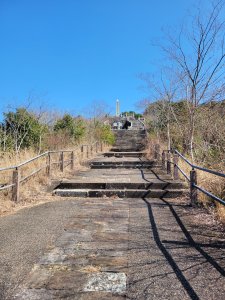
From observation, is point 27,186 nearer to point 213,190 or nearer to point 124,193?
point 124,193

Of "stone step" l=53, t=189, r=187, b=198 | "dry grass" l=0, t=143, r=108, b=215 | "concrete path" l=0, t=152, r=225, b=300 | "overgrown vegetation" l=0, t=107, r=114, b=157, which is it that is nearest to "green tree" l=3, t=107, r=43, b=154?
"overgrown vegetation" l=0, t=107, r=114, b=157

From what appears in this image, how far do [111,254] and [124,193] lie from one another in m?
3.80

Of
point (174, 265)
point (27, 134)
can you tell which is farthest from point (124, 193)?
point (27, 134)

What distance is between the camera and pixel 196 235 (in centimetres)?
448

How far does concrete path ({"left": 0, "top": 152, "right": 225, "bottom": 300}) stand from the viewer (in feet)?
9.43

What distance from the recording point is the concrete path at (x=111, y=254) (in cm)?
287

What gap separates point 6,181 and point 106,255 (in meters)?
4.88

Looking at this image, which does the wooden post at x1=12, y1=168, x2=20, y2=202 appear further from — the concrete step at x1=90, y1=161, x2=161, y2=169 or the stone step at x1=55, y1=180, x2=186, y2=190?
the concrete step at x1=90, y1=161, x2=161, y2=169

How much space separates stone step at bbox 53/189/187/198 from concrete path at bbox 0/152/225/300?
50.4 inches

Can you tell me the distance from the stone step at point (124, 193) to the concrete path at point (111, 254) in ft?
4.20

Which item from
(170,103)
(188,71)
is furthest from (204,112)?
(170,103)


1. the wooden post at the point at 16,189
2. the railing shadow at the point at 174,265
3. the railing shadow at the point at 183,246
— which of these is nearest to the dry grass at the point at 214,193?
the railing shadow at the point at 183,246

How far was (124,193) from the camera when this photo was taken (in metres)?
7.52

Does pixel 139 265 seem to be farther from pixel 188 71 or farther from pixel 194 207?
pixel 188 71
